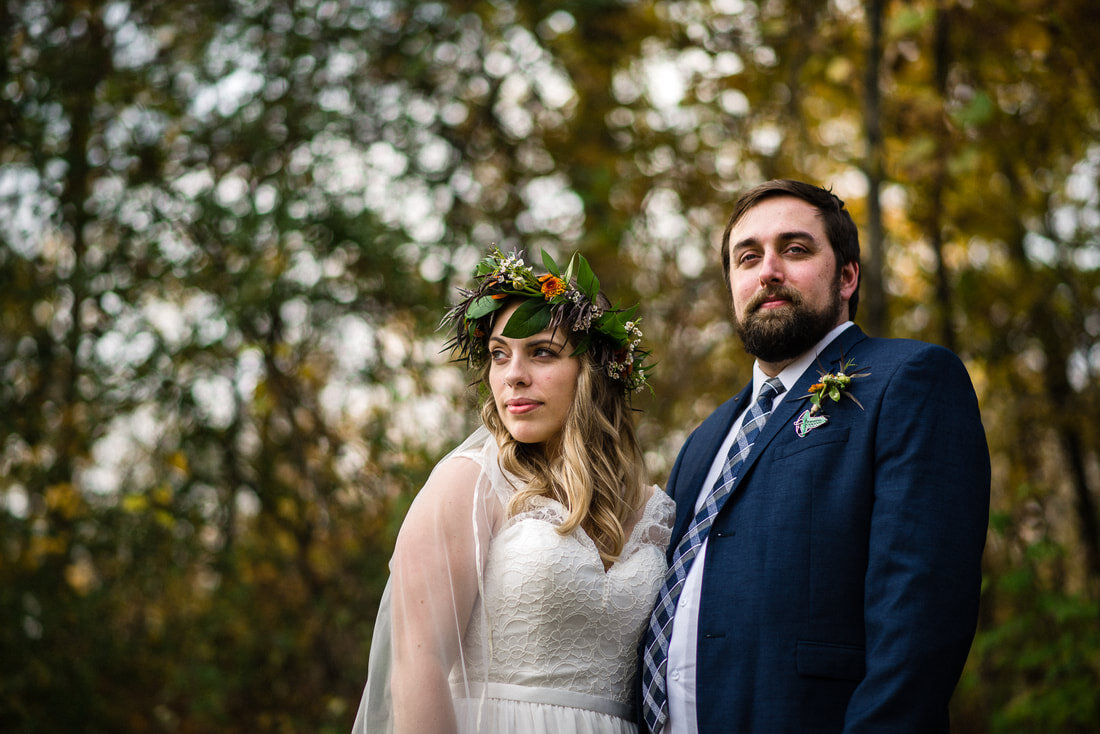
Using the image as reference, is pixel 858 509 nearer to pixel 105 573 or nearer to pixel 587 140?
pixel 587 140

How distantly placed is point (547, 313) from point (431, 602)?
3.30 ft

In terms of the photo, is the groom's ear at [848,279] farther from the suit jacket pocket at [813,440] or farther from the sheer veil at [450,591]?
the sheer veil at [450,591]

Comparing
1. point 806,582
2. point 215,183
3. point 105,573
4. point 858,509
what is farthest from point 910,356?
point 105,573

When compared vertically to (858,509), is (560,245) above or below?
above

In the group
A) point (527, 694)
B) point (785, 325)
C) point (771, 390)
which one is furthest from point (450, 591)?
point (785, 325)

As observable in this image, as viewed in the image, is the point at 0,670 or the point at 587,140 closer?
the point at 0,670

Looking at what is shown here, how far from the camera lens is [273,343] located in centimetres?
618

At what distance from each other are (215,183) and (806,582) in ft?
17.3

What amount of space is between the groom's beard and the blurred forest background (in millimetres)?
3469

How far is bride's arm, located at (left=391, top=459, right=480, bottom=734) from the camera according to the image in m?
2.53

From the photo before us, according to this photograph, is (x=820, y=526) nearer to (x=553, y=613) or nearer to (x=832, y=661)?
(x=832, y=661)

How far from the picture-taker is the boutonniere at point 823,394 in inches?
101

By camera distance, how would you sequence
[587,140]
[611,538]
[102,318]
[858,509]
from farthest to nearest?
[587,140] < [102,318] < [611,538] < [858,509]

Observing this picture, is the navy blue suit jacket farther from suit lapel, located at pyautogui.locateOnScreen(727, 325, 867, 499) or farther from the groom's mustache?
the groom's mustache
